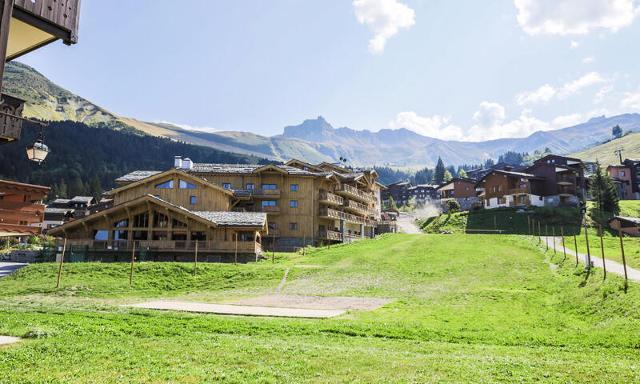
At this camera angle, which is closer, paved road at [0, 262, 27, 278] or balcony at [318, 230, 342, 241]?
paved road at [0, 262, 27, 278]

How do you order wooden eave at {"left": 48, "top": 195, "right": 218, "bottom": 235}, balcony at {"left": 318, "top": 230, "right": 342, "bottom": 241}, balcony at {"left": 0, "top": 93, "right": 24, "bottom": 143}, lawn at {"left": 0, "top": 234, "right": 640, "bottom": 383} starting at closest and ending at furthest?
1. lawn at {"left": 0, "top": 234, "right": 640, "bottom": 383}
2. balcony at {"left": 0, "top": 93, "right": 24, "bottom": 143}
3. wooden eave at {"left": 48, "top": 195, "right": 218, "bottom": 235}
4. balcony at {"left": 318, "top": 230, "right": 342, "bottom": 241}

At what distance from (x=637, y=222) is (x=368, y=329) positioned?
64.9 meters

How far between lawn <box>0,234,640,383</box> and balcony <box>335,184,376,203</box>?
40.3 metres

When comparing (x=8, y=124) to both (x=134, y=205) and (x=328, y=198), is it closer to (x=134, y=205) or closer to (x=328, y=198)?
(x=134, y=205)

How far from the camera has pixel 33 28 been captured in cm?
1087

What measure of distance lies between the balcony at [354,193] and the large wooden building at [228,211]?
7.1 inches

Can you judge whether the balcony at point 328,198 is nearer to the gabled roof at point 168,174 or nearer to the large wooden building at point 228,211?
the large wooden building at point 228,211

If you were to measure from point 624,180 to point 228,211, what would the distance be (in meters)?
111

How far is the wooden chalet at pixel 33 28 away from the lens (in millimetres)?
10336

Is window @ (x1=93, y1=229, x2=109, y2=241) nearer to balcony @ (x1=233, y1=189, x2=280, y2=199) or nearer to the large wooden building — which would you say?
the large wooden building

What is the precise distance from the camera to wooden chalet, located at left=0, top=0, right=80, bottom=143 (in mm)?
10336

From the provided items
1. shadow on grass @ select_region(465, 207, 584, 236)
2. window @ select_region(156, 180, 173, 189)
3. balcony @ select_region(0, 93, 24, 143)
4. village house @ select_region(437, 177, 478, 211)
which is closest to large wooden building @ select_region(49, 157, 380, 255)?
window @ select_region(156, 180, 173, 189)

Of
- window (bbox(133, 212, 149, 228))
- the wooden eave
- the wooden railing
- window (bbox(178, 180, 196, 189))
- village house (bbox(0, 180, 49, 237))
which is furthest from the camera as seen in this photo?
window (bbox(178, 180, 196, 189))

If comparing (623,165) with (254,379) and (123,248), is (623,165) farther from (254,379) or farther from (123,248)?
(254,379)
